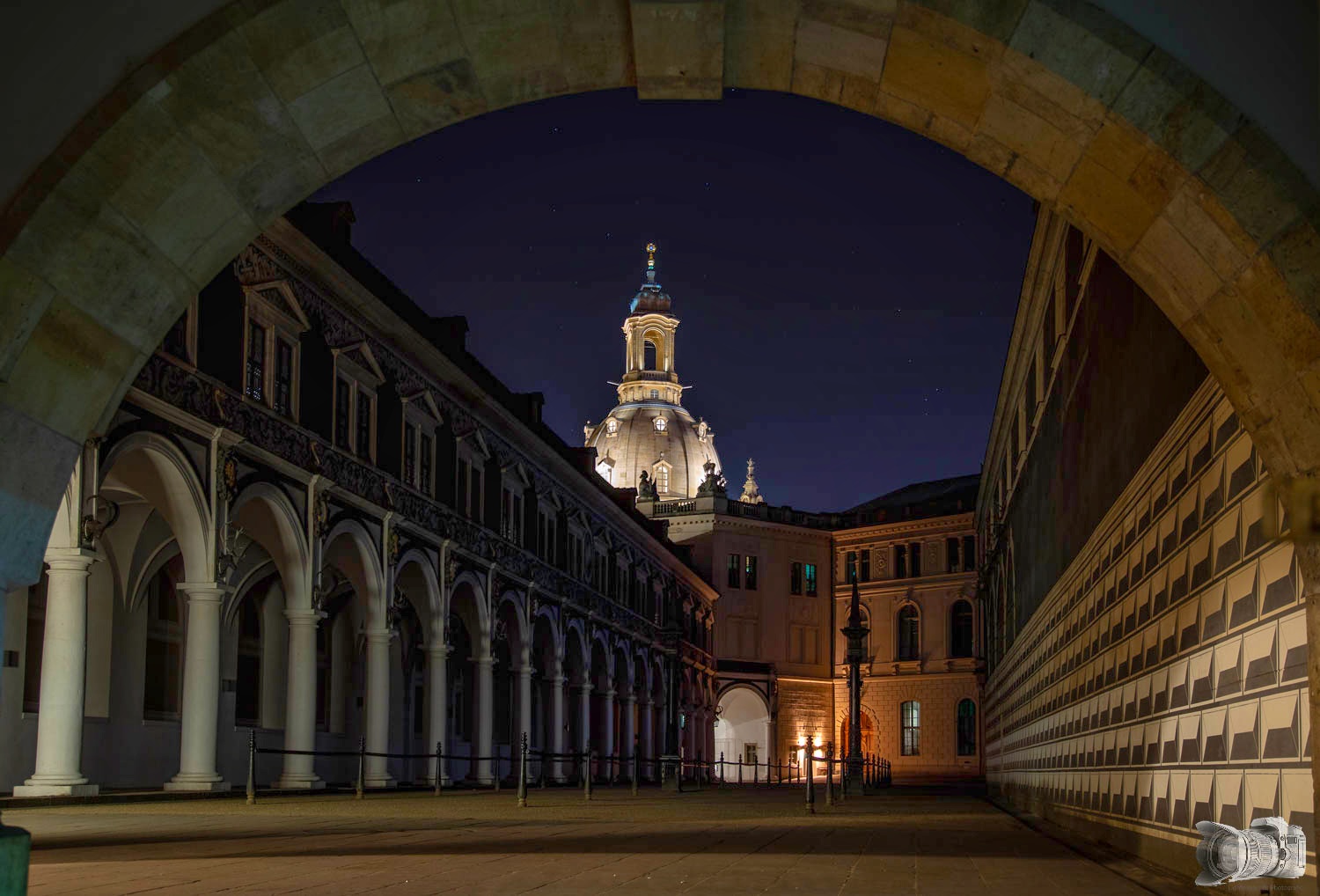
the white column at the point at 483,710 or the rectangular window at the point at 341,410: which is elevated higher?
the rectangular window at the point at 341,410

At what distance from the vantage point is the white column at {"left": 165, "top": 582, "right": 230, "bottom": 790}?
2161cm

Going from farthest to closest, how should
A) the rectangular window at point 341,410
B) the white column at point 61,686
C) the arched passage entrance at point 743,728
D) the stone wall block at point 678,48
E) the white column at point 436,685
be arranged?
the arched passage entrance at point 743,728, the white column at point 436,685, the rectangular window at point 341,410, the white column at point 61,686, the stone wall block at point 678,48

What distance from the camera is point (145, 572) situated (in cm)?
2639

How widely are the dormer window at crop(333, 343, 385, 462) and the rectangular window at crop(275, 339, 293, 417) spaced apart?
6.32 ft

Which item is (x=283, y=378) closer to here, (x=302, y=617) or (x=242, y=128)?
(x=302, y=617)

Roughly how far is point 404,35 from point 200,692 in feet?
58.2

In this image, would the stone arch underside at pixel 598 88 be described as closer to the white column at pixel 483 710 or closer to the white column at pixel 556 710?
the white column at pixel 483 710

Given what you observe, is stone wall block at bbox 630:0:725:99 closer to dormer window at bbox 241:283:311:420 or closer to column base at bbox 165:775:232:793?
column base at bbox 165:775:232:793

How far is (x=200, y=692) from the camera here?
21.8m

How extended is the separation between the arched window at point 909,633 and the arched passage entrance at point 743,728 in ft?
A: 25.6

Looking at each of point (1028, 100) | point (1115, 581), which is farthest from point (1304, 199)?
point (1115, 581)

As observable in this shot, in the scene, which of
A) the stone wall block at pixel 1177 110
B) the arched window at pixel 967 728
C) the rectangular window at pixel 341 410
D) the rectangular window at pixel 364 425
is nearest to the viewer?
the stone wall block at pixel 1177 110

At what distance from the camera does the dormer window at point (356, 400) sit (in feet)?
92.4

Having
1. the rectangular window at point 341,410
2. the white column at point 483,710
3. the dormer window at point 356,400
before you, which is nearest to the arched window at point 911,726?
the white column at point 483,710
